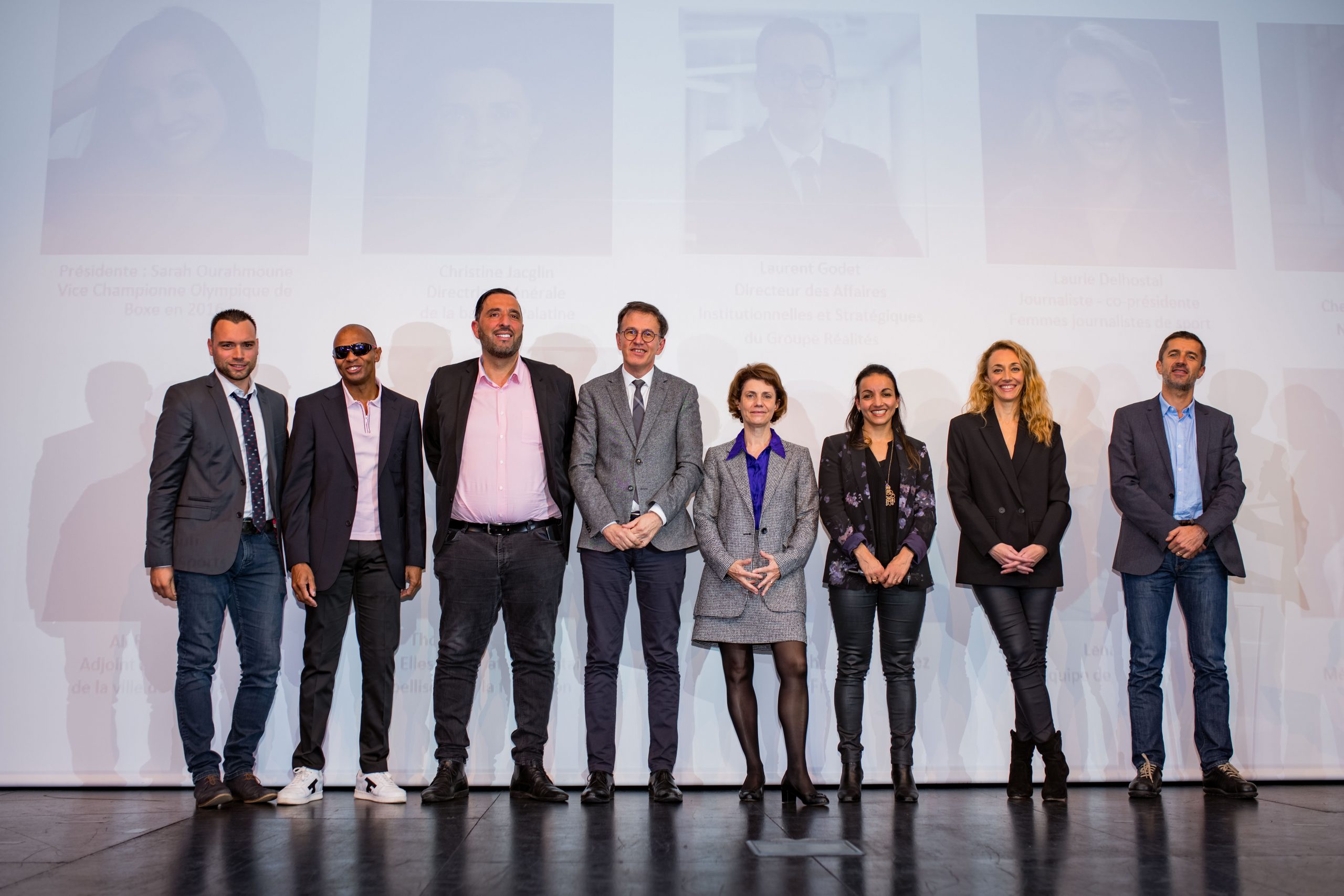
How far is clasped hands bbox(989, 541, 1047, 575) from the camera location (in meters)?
3.61

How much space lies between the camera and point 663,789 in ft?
11.4

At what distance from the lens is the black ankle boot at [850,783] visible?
138 inches

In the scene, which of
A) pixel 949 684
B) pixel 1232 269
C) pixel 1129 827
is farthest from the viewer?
pixel 1232 269

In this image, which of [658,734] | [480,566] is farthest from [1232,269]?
[480,566]

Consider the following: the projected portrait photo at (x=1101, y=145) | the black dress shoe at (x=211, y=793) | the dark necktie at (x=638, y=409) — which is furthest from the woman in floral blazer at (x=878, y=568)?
the black dress shoe at (x=211, y=793)

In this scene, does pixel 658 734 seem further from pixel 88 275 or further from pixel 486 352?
pixel 88 275

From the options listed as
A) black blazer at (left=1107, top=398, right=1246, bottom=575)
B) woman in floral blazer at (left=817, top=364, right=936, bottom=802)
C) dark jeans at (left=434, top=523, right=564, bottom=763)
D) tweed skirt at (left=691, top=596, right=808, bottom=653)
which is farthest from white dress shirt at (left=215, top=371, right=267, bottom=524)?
black blazer at (left=1107, top=398, right=1246, bottom=575)

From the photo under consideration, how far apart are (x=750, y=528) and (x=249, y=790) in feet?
6.67

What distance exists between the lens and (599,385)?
372 centimetres

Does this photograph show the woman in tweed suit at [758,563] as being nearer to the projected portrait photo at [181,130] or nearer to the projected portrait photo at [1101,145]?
the projected portrait photo at [1101,145]

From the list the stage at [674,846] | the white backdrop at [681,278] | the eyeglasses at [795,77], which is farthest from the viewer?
the eyeglasses at [795,77]

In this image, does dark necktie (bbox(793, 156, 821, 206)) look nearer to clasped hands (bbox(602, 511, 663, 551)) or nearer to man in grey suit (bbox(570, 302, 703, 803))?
man in grey suit (bbox(570, 302, 703, 803))

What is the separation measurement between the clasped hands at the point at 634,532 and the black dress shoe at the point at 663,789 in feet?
2.73

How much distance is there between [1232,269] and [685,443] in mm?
2752
